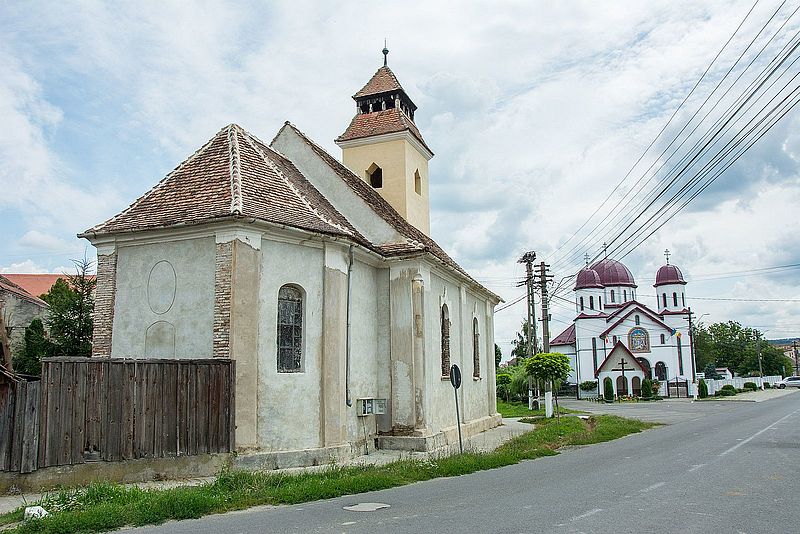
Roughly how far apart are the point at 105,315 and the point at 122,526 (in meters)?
7.96

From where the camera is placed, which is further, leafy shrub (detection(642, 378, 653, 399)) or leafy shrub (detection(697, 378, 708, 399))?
leafy shrub (detection(642, 378, 653, 399))

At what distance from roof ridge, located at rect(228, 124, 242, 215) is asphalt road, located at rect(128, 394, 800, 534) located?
699 cm

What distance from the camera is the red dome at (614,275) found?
3191 inches

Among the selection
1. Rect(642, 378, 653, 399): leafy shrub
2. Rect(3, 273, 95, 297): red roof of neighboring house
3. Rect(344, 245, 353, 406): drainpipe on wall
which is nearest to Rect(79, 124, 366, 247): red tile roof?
Rect(344, 245, 353, 406): drainpipe on wall

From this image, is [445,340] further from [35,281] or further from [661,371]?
[661,371]

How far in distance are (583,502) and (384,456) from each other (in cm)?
818

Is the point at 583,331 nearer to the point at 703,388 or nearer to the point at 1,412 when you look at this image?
the point at 703,388

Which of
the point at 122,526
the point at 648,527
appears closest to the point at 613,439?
the point at 648,527

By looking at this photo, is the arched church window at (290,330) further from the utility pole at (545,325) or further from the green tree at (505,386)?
the green tree at (505,386)

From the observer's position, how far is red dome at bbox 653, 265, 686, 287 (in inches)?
2982

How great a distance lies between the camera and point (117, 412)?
12125mm

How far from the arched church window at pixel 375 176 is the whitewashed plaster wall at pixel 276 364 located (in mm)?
9676

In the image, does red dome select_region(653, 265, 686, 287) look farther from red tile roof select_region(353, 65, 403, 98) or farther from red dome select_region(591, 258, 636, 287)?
red tile roof select_region(353, 65, 403, 98)

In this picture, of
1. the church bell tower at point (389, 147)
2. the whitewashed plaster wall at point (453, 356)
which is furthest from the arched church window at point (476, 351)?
the church bell tower at point (389, 147)
